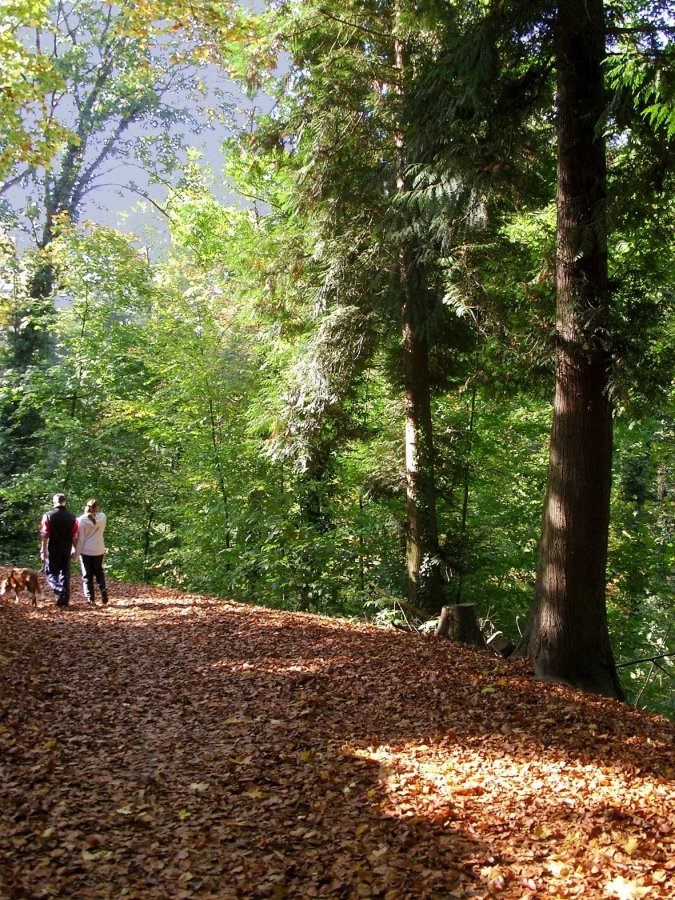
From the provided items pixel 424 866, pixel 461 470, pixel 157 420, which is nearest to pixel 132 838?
pixel 424 866

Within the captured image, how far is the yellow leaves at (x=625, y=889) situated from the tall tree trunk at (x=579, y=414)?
12.2ft

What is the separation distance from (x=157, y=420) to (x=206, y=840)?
13.8 m

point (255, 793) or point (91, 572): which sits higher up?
point (91, 572)

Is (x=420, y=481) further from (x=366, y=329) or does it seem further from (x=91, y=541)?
(x=91, y=541)

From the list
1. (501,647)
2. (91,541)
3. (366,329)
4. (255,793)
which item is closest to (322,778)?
(255,793)

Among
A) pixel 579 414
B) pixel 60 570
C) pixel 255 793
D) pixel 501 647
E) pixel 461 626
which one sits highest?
pixel 579 414

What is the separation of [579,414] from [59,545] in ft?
26.5

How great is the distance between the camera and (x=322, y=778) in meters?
4.86

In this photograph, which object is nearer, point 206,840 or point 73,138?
point 206,840

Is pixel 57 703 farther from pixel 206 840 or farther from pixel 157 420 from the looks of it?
pixel 157 420

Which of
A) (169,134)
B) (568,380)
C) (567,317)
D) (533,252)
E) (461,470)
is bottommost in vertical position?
(461,470)

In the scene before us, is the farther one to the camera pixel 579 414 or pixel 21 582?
pixel 21 582

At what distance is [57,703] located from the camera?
6.40 m

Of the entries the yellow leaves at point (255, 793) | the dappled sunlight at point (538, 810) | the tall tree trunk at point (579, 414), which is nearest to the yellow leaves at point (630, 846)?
the dappled sunlight at point (538, 810)
